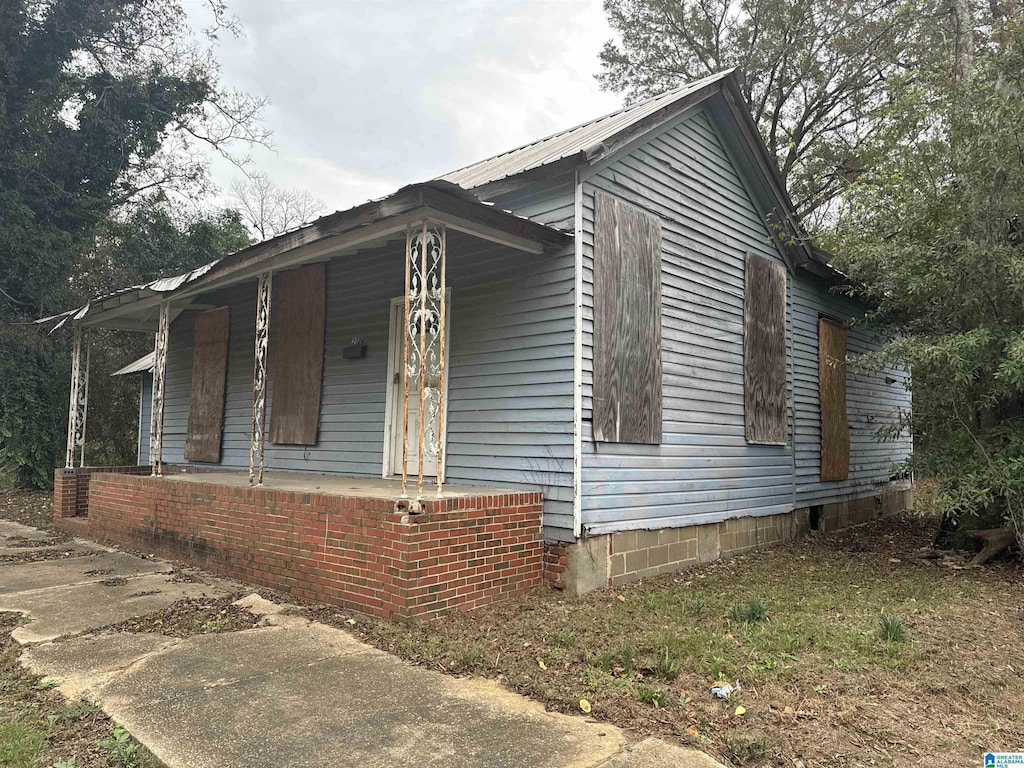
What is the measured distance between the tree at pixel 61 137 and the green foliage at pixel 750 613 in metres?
14.0

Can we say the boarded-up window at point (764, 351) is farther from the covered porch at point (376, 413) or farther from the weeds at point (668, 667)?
the weeds at point (668, 667)

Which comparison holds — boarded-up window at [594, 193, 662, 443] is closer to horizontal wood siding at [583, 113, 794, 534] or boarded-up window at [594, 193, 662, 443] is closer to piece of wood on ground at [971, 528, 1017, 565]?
horizontal wood siding at [583, 113, 794, 534]

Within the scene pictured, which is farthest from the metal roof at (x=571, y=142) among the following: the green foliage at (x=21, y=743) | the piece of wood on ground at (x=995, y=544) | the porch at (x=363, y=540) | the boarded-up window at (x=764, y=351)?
the piece of wood on ground at (x=995, y=544)

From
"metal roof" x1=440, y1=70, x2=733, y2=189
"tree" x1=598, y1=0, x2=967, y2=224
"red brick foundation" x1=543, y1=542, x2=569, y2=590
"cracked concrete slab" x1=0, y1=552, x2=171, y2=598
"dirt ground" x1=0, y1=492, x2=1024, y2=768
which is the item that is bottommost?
"cracked concrete slab" x1=0, y1=552, x2=171, y2=598

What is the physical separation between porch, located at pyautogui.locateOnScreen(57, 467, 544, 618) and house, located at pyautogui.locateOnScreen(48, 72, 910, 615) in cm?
2

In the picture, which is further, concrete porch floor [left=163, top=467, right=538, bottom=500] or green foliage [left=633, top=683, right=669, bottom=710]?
concrete porch floor [left=163, top=467, right=538, bottom=500]

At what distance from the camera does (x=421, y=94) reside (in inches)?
896

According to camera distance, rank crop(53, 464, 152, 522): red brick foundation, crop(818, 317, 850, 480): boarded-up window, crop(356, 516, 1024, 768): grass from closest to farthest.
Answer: crop(356, 516, 1024, 768): grass → crop(53, 464, 152, 522): red brick foundation → crop(818, 317, 850, 480): boarded-up window

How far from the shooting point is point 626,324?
614 cm

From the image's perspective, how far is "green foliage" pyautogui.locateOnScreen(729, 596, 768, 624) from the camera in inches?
184

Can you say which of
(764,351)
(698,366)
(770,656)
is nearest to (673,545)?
(698,366)

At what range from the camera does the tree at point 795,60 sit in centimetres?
1567

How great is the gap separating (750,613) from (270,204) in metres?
33.1

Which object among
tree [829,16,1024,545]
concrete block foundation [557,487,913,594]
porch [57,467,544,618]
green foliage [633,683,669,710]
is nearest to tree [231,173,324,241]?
porch [57,467,544,618]
